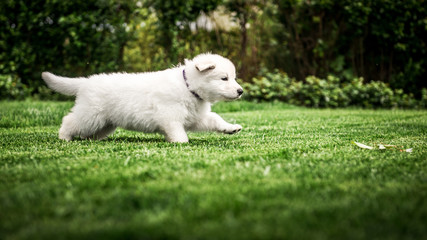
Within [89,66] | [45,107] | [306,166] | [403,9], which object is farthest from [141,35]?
[306,166]

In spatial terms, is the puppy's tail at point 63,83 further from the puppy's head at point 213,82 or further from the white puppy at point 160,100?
the puppy's head at point 213,82

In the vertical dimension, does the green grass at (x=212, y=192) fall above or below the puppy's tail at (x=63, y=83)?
below

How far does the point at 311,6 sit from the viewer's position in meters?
9.95

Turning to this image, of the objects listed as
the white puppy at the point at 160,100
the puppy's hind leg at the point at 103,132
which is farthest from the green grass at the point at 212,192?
the puppy's hind leg at the point at 103,132

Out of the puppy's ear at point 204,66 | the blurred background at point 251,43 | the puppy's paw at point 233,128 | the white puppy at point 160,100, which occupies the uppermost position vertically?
the blurred background at point 251,43

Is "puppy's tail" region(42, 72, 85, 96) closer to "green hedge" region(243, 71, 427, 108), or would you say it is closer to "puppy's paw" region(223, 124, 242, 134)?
"puppy's paw" region(223, 124, 242, 134)

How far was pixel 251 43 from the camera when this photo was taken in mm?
10562

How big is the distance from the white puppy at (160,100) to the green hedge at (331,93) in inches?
216

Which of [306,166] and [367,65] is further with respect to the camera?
[367,65]

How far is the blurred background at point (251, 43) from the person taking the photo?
9.24 metres

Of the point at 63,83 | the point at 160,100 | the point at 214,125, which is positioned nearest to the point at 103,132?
the point at 63,83

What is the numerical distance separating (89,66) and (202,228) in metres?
9.02

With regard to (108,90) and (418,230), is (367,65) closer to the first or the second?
(108,90)

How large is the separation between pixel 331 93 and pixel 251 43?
260 centimetres
